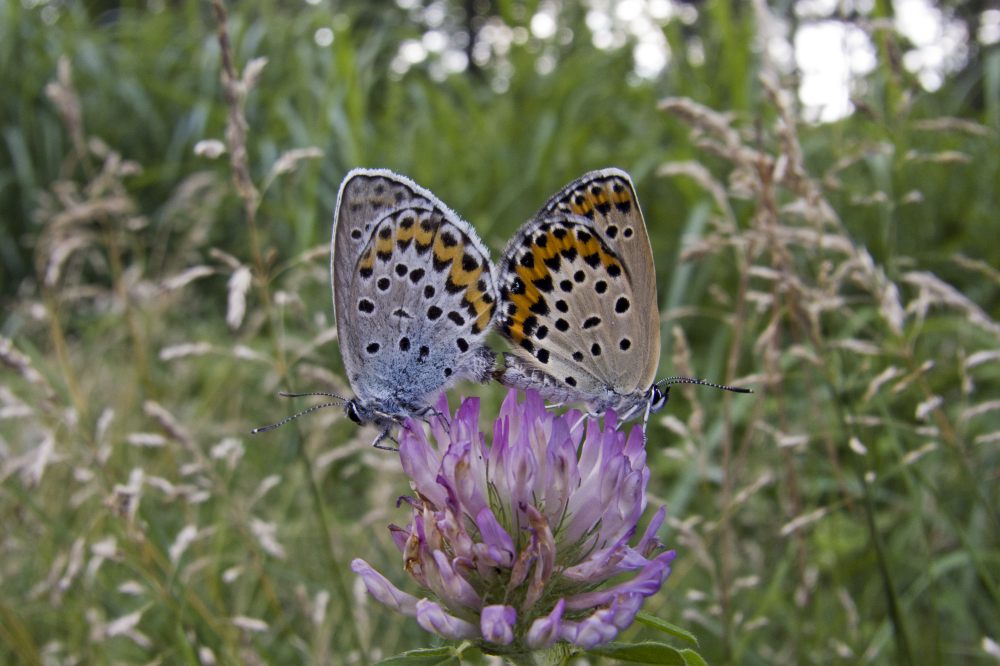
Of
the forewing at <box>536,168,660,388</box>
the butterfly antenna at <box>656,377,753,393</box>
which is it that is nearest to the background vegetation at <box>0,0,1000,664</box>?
the butterfly antenna at <box>656,377,753,393</box>

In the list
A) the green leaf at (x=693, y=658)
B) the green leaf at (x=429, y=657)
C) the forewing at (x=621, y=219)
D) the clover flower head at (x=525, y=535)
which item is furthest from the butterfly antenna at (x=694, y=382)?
the green leaf at (x=429, y=657)

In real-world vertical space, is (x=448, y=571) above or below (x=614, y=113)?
above

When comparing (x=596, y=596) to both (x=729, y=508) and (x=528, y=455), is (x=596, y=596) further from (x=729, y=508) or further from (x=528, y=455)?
(x=729, y=508)

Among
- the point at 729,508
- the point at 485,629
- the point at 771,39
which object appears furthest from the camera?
the point at 771,39

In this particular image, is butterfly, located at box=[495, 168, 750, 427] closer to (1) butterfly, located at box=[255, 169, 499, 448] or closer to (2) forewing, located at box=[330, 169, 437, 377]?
(1) butterfly, located at box=[255, 169, 499, 448]

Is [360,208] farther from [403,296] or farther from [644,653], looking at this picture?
[644,653]

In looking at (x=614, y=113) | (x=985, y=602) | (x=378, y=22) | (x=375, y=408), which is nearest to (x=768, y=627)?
(x=985, y=602)
